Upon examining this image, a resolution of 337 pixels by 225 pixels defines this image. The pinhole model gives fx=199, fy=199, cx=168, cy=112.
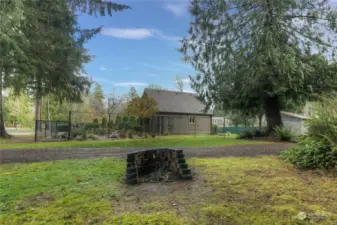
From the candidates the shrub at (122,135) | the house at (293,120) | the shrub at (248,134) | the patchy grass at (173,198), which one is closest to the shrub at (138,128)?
the shrub at (122,135)

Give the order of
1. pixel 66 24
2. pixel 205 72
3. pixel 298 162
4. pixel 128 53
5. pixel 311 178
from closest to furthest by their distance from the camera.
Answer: pixel 311 178
pixel 298 162
pixel 66 24
pixel 128 53
pixel 205 72

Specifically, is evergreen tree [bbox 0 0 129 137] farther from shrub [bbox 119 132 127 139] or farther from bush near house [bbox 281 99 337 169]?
bush near house [bbox 281 99 337 169]

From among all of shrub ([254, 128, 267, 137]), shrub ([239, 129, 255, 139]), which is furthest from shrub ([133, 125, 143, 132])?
shrub ([254, 128, 267, 137])

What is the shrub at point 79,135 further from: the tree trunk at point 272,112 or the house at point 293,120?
the house at point 293,120

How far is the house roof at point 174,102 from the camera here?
20.4 m

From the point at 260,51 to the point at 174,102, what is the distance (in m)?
17.0

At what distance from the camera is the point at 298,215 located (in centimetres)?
188

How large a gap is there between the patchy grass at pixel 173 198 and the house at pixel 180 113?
1547 centimetres

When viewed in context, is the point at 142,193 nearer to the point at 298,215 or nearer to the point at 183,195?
the point at 183,195

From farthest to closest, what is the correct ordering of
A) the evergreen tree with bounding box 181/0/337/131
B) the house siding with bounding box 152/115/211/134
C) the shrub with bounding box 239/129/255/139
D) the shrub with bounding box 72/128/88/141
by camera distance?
1. the house siding with bounding box 152/115/211/134
2. the shrub with bounding box 239/129/255/139
3. the shrub with bounding box 72/128/88/141
4. the evergreen tree with bounding box 181/0/337/131

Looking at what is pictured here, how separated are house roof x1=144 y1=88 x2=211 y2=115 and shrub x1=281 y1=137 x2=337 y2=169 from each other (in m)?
15.7

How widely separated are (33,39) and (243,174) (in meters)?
6.89

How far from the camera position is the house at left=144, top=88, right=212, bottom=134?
65.4 feet

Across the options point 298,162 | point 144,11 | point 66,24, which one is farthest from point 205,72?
point 298,162
